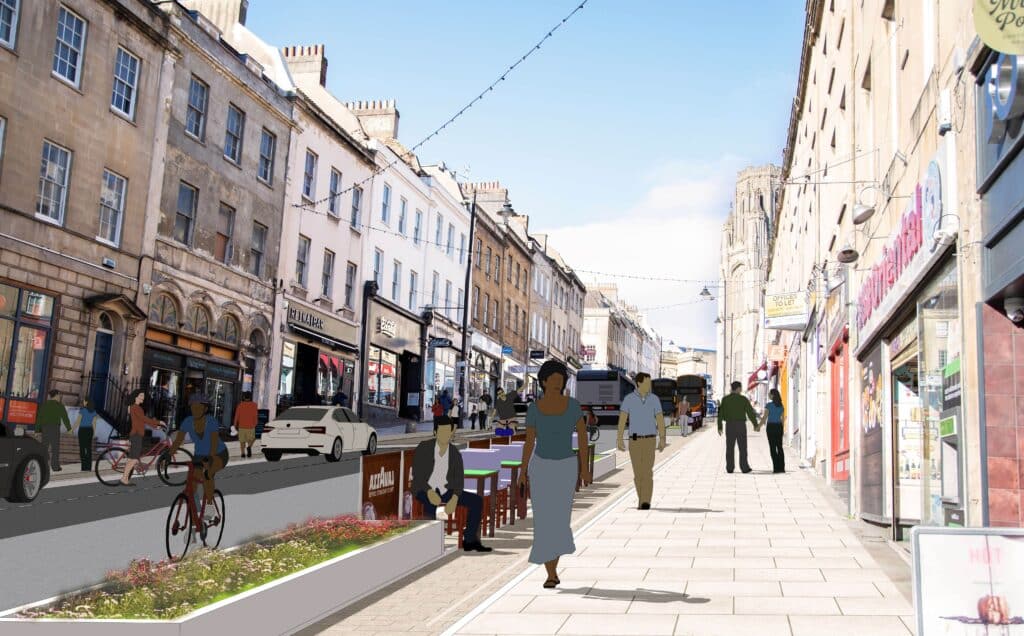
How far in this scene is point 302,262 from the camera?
104ft

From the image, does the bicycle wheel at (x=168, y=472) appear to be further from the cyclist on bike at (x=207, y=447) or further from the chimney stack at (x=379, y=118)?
the chimney stack at (x=379, y=118)

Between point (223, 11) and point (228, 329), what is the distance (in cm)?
1168

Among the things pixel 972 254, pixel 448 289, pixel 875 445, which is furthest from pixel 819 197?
pixel 448 289

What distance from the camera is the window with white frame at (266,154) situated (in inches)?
1159

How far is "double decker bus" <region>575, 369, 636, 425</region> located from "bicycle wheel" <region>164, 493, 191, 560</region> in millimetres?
39061

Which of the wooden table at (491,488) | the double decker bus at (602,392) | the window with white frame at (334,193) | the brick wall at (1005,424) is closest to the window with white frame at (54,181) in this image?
the window with white frame at (334,193)

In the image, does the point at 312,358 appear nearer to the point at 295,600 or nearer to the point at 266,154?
the point at 266,154

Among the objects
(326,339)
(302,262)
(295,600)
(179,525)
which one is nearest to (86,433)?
(179,525)

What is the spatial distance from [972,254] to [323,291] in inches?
1096

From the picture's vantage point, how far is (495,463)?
13.7m

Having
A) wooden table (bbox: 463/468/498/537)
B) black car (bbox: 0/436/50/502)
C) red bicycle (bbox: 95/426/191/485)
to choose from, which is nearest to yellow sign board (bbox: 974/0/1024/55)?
wooden table (bbox: 463/468/498/537)

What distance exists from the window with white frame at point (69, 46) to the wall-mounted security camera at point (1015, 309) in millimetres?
19887

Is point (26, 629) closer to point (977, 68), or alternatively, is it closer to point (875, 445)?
point (977, 68)

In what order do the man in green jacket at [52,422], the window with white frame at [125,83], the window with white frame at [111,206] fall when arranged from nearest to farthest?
the man in green jacket at [52,422] < the window with white frame at [111,206] < the window with white frame at [125,83]
